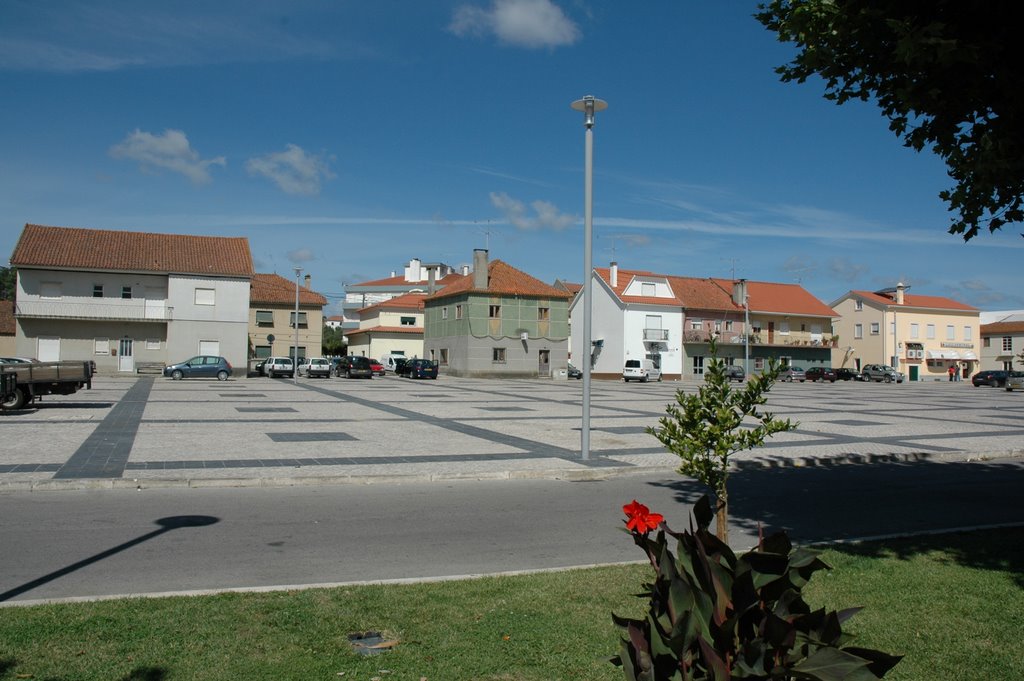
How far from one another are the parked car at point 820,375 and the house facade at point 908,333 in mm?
13866

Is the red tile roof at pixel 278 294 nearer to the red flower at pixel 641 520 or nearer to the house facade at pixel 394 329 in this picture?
the house facade at pixel 394 329

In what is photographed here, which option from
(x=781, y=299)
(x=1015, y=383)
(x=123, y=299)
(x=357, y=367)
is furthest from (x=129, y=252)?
(x=1015, y=383)

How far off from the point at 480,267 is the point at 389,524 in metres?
55.0

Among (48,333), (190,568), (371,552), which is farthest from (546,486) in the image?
(48,333)

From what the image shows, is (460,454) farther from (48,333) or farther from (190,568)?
(48,333)

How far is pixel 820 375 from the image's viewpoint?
6931 centimetres

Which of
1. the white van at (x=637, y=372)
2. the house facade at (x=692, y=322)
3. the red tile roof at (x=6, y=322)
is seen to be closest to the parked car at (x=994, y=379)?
the house facade at (x=692, y=322)

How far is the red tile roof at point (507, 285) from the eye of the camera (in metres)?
62.8

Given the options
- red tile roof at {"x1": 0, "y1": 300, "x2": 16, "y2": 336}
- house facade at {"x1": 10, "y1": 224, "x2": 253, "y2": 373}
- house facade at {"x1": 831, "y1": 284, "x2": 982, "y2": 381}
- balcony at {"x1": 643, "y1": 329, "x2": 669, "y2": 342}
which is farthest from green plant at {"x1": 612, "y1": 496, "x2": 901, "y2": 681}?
house facade at {"x1": 831, "y1": 284, "x2": 982, "y2": 381}

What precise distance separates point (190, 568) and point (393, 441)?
965 centimetres

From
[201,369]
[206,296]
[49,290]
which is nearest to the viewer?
[201,369]

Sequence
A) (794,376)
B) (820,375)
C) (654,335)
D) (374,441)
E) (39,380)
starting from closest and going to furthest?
1. (374,441)
2. (39,380)
3. (654,335)
4. (794,376)
5. (820,375)

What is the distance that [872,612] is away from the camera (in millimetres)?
5082

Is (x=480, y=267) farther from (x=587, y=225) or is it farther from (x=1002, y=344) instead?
(x=1002, y=344)
